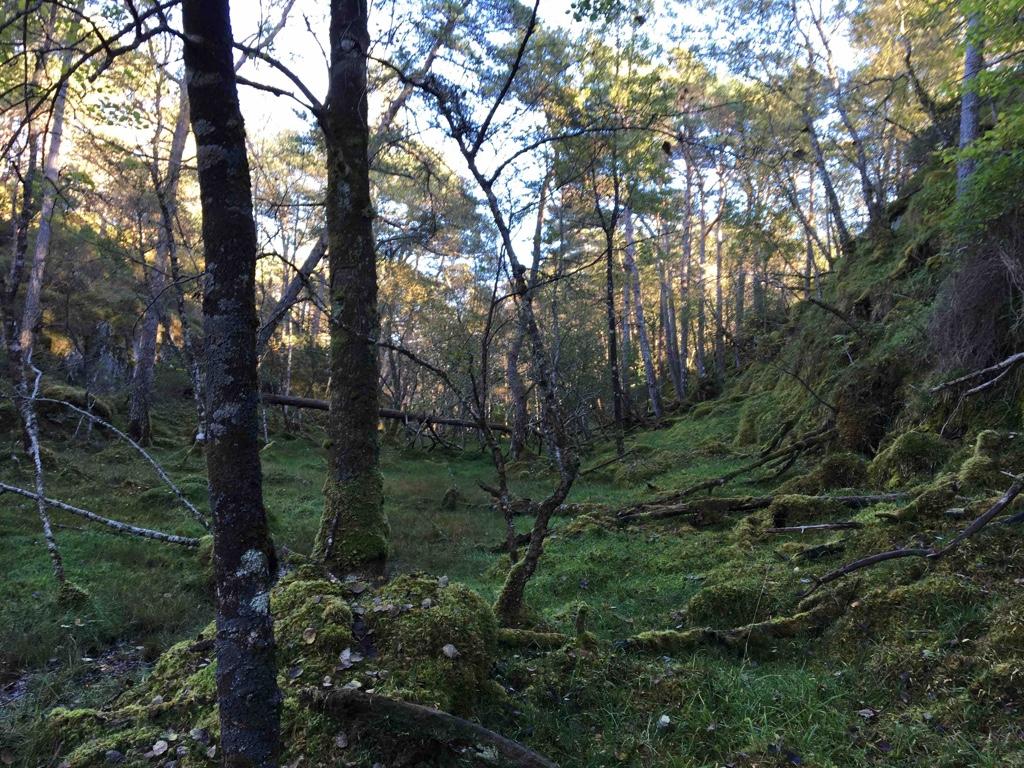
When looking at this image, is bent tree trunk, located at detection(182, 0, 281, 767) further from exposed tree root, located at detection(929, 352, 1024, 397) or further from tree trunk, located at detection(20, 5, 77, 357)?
tree trunk, located at detection(20, 5, 77, 357)

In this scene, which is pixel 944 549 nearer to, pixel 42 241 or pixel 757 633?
pixel 757 633

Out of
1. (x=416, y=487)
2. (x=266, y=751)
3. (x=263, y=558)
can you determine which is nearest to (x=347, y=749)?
(x=266, y=751)

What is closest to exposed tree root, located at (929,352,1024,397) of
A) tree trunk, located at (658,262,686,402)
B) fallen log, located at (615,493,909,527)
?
→ fallen log, located at (615,493,909,527)

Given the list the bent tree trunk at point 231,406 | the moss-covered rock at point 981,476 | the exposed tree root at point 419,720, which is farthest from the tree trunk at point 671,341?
the bent tree trunk at point 231,406

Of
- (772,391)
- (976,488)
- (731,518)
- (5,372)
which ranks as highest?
(5,372)

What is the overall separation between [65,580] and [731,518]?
7.38 metres

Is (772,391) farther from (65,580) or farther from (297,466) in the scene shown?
(65,580)

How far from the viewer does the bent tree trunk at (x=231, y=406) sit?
7.03 ft

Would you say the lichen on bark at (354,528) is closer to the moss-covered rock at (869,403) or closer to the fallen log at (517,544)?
the fallen log at (517,544)

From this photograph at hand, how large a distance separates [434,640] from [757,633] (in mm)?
2210

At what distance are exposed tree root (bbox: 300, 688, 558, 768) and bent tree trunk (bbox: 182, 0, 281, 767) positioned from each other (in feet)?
2.04

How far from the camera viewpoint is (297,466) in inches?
641

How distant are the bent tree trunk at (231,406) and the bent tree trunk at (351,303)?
9.29ft

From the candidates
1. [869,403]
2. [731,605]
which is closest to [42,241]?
[731,605]
